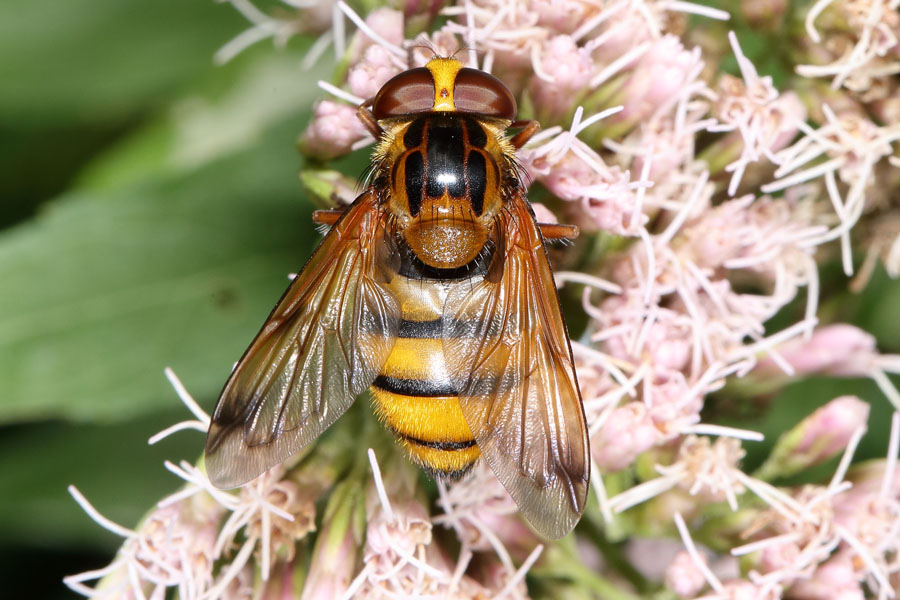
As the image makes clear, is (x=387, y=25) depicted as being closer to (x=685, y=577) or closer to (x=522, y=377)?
(x=522, y=377)

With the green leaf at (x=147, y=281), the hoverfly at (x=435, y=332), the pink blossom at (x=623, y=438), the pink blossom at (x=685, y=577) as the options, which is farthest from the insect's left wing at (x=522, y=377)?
the green leaf at (x=147, y=281)

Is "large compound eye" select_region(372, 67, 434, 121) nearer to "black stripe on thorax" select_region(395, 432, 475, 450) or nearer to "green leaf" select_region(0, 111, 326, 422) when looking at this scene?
"black stripe on thorax" select_region(395, 432, 475, 450)

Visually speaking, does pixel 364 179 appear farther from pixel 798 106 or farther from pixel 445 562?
pixel 798 106

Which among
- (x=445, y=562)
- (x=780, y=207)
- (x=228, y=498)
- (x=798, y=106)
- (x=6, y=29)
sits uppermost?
(x=6, y=29)

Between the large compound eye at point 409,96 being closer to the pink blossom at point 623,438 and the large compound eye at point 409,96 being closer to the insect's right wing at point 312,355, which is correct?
the insect's right wing at point 312,355

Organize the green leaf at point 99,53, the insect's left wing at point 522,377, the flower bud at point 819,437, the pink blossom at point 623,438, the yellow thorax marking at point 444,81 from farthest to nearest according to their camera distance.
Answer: the green leaf at point 99,53 → the flower bud at point 819,437 → the pink blossom at point 623,438 → the yellow thorax marking at point 444,81 → the insect's left wing at point 522,377

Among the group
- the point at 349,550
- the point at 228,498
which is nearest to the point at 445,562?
the point at 349,550

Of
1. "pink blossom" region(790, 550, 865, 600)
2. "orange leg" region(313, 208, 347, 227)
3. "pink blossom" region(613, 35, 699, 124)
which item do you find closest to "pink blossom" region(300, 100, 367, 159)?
"orange leg" region(313, 208, 347, 227)
